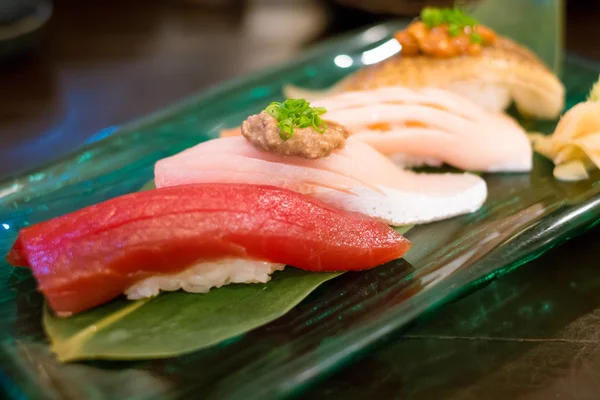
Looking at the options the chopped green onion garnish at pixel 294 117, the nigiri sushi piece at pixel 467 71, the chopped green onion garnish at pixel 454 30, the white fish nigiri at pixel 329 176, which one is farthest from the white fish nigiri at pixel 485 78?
the chopped green onion garnish at pixel 294 117

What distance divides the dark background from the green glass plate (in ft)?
3.13

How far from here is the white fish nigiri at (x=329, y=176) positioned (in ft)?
6.30

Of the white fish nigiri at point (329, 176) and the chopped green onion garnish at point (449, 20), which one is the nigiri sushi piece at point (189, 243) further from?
the chopped green onion garnish at point (449, 20)

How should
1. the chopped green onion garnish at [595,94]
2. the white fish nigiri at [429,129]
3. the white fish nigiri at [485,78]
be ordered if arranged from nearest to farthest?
the white fish nigiri at [429,129] < the chopped green onion garnish at [595,94] < the white fish nigiri at [485,78]

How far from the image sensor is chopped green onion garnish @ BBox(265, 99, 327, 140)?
182 centimetres

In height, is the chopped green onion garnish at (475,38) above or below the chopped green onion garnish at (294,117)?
below

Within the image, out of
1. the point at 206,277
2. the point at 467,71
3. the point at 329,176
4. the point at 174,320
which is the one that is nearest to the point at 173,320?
the point at 174,320

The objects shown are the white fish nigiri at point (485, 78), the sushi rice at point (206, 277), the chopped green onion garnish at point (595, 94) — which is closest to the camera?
the sushi rice at point (206, 277)

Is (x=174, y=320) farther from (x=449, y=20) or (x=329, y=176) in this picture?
(x=449, y=20)

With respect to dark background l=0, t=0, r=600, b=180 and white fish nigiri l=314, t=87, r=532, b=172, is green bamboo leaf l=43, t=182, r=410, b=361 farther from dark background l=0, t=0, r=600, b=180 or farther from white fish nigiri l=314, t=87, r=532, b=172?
dark background l=0, t=0, r=600, b=180

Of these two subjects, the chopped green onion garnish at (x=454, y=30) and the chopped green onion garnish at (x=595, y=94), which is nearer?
the chopped green onion garnish at (x=595, y=94)

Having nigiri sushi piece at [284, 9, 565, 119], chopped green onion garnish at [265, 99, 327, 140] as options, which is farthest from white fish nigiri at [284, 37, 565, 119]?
chopped green onion garnish at [265, 99, 327, 140]

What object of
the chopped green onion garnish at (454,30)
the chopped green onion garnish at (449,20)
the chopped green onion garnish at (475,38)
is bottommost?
the chopped green onion garnish at (475,38)

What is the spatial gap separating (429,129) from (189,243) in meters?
1.21
